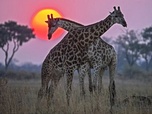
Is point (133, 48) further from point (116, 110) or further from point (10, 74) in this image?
point (116, 110)

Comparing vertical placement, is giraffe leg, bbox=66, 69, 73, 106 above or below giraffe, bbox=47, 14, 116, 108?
below

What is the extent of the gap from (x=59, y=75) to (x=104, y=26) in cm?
165

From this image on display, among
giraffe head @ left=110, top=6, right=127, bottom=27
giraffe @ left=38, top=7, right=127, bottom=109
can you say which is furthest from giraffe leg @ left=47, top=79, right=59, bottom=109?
giraffe head @ left=110, top=6, right=127, bottom=27

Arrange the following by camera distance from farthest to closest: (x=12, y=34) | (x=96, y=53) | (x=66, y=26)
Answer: (x=12, y=34)
(x=66, y=26)
(x=96, y=53)

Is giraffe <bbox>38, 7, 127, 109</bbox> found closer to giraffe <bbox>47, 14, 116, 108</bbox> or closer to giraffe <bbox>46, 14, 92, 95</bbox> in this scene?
giraffe <bbox>47, 14, 116, 108</bbox>

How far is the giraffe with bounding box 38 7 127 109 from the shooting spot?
7977 mm

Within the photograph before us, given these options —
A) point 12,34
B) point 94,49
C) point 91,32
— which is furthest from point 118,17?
point 12,34

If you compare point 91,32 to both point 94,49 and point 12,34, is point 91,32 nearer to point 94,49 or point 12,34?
point 94,49

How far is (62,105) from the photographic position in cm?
763

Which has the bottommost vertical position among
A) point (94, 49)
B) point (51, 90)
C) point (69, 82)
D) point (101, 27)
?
point (51, 90)

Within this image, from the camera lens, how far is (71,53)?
806 cm

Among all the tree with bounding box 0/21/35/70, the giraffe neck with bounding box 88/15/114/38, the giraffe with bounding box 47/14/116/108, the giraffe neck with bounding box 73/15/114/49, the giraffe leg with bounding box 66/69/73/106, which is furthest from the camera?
the tree with bounding box 0/21/35/70

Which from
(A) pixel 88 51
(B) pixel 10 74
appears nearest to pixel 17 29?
(B) pixel 10 74

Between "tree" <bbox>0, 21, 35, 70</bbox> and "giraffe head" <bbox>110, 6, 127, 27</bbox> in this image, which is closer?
"giraffe head" <bbox>110, 6, 127, 27</bbox>
